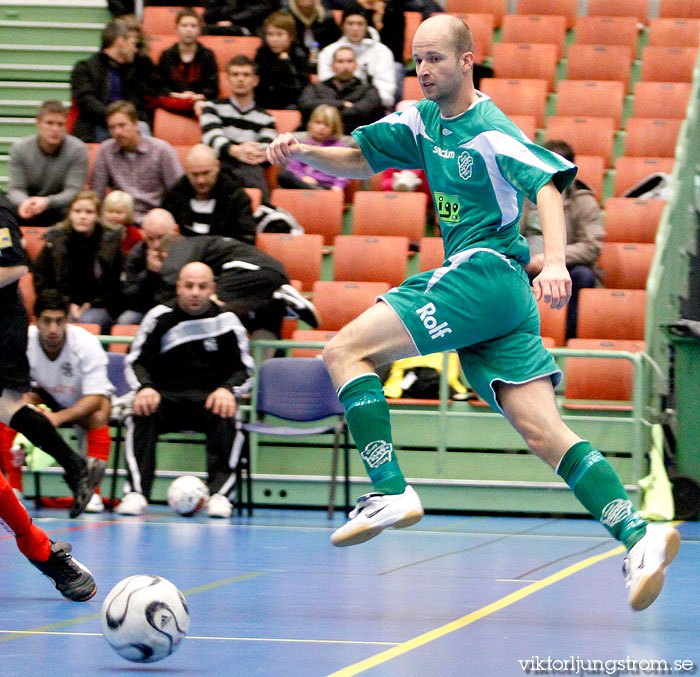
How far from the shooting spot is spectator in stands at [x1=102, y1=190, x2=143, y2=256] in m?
9.69

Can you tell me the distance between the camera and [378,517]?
423 cm

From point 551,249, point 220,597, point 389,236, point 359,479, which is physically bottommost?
point 359,479

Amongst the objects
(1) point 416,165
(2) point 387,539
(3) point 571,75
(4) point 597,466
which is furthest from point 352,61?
(4) point 597,466

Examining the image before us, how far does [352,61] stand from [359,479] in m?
3.73

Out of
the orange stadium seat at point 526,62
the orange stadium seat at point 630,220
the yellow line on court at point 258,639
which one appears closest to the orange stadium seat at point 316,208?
the orange stadium seat at point 630,220

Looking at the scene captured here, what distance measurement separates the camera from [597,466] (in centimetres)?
445

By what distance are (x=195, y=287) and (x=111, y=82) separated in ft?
11.8

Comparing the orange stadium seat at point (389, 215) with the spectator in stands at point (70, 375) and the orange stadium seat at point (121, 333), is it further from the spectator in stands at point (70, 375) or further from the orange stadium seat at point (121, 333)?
the spectator in stands at point (70, 375)

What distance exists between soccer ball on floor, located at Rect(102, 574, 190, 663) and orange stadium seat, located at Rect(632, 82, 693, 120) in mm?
8710

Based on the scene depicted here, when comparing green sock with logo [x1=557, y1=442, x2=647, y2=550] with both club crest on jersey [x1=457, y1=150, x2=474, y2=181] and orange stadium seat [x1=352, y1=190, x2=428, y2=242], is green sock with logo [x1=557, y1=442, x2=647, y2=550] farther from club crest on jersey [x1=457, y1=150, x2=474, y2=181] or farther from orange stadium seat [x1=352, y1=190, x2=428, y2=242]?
orange stadium seat [x1=352, y1=190, x2=428, y2=242]

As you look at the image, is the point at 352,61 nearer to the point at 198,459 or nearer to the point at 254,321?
the point at 254,321

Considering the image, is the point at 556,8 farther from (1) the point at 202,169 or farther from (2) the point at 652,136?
(1) the point at 202,169

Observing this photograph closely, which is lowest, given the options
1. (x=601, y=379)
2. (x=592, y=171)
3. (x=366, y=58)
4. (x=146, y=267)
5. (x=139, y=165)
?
(x=601, y=379)

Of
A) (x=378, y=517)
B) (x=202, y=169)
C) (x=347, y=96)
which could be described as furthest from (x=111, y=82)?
(x=378, y=517)
